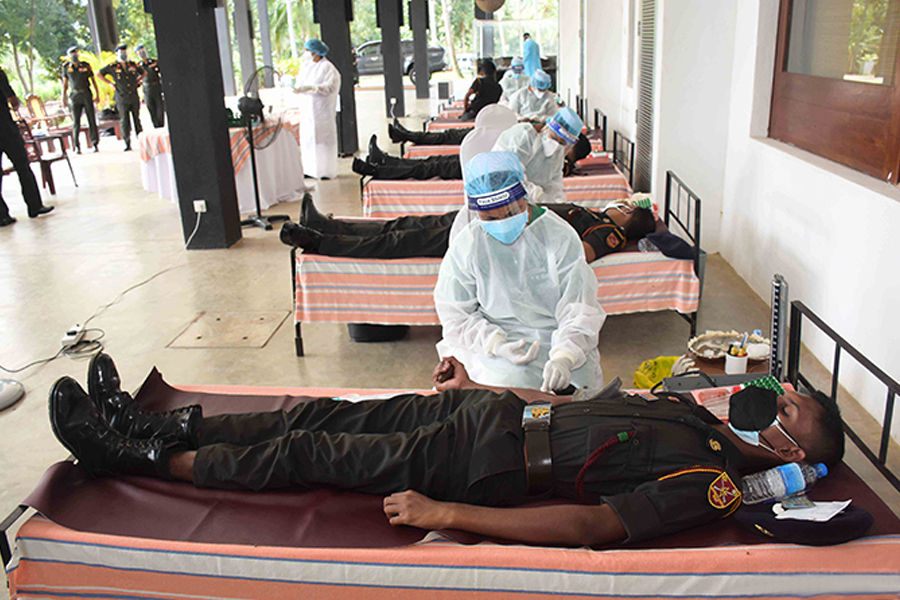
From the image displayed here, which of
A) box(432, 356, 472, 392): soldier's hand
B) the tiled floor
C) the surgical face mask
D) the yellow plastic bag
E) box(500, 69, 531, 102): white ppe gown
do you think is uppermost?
box(500, 69, 531, 102): white ppe gown

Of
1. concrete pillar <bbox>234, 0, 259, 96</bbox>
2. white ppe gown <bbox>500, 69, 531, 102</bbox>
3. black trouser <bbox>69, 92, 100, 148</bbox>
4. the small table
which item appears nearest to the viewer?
the small table

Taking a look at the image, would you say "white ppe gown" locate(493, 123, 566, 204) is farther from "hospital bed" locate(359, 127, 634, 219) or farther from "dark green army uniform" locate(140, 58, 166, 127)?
"dark green army uniform" locate(140, 58, 166, 127)

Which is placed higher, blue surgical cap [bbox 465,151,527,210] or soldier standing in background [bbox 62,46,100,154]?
soldier standing in background [bbox 62,46,100,154]

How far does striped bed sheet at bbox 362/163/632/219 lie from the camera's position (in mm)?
5328

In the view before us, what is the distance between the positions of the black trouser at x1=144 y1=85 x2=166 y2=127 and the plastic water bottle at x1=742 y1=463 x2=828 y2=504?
36.3 ft

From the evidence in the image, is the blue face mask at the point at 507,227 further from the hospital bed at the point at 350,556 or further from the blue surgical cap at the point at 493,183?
the hospital bed at the point at 350,556

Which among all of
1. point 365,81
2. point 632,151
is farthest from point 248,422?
point 365,81

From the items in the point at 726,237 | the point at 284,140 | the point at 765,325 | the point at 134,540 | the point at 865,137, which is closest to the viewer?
the point at 134,540

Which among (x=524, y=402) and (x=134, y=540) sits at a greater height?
(x=524, y=402)

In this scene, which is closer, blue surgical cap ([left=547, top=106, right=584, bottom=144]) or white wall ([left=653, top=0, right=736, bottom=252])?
blue surgical cap ([left=547, top=106, right=584, bottom=144])

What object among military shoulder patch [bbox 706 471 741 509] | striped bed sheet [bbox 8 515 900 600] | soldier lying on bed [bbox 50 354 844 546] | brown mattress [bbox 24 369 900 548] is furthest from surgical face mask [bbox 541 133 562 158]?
striped bed sheet [bbox 8 515 900 600]

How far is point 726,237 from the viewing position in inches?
196

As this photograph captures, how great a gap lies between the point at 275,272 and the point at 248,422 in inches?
A: 127

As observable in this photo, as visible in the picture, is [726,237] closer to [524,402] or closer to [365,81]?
[524,402]
